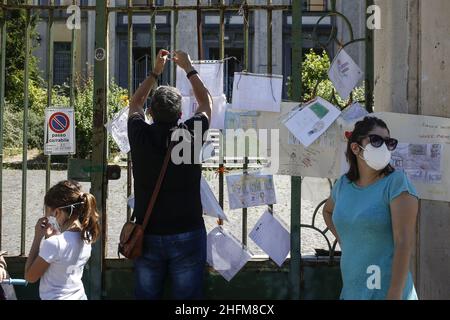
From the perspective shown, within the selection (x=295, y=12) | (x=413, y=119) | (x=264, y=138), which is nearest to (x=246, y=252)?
(x=264, y=138)

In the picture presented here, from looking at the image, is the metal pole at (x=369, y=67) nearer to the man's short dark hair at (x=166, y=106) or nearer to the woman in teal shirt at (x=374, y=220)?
the woman in teal shirt at (x=374, y=220)

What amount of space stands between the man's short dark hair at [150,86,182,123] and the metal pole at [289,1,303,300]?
1072mm

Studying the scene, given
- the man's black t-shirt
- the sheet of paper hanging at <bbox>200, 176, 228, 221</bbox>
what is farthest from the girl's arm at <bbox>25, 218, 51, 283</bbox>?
the sheet of paper hanging at <bbox>200, 176, 228, 221</bbox>

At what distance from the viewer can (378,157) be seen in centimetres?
291

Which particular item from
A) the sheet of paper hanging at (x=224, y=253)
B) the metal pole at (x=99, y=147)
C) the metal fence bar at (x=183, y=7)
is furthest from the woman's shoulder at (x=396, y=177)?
the metal pole at (x=99, y=147)

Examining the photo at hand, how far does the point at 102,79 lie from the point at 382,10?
214 cm

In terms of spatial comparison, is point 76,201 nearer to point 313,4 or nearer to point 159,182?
point 159,182

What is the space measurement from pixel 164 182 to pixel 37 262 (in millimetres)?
847

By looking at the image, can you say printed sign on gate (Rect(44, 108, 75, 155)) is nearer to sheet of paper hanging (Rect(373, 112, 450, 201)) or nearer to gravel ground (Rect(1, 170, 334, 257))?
gravel ground (Rect(1, 170, 334, 257))

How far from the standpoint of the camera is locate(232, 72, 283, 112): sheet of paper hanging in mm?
4160

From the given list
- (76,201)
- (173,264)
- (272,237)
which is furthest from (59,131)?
(272,237)

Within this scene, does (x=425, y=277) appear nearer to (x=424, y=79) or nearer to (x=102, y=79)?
(x=424, y=79)
